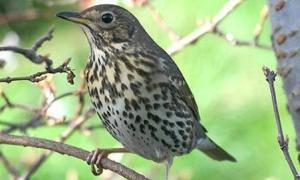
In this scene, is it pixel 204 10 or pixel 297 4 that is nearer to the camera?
pixel 297 4

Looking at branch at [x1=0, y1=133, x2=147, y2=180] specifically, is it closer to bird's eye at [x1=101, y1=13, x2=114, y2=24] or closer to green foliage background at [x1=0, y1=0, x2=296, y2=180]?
bird's eye at [x1=101, y1=13, x2=114, y2=24]

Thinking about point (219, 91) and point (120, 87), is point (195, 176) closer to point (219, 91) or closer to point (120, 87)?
point (219, 91)

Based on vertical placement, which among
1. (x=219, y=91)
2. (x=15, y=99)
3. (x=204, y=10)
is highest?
(x=204, y=10)

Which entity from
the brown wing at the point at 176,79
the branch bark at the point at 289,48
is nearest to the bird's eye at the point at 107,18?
the brown wing at the point at 176,79

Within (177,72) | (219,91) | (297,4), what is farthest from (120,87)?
(219,91)

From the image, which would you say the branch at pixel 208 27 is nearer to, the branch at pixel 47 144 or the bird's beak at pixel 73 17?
the bird's beak at pixel 73 17

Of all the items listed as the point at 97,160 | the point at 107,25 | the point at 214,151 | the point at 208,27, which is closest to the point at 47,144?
the point at 97,160

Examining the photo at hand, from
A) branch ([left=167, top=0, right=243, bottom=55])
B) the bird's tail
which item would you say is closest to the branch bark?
branch ([left=167, top=0, right=243, bottom=55])
